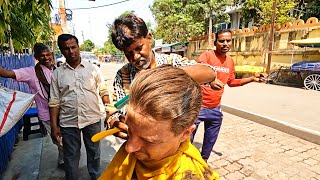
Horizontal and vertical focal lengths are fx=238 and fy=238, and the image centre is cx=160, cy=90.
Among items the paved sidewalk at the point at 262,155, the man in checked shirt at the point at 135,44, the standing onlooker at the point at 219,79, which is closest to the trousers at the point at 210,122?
the standing onlooker at the point at 219,79

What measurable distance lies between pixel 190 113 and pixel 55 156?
3354mm

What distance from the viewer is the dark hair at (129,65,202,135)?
29.7 inches

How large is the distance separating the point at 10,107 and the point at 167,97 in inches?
79.0

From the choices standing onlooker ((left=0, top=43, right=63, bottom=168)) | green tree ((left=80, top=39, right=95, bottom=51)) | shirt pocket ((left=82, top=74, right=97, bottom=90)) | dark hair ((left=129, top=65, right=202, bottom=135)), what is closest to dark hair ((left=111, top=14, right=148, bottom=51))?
dark hair ((left=129, top=65, right=202, bottom=135))

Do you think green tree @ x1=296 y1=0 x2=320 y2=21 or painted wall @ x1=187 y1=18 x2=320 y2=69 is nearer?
painted wall @ x1=187 y1=18 x2=320 y2=69

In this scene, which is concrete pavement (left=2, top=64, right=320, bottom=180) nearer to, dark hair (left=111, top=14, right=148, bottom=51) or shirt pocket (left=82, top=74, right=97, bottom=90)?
shirt pocket (left=82, top=74, right=97, bottom=90)

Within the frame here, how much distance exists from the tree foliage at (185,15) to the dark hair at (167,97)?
Answer: 15799 mm

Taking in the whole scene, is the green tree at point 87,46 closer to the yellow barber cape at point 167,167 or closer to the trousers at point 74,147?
the trousers at point 74,147

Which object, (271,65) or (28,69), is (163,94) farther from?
(271,65)

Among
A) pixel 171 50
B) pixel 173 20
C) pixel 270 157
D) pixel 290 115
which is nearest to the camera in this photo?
pixel 270 157

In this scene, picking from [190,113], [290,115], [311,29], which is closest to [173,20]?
[311,29]

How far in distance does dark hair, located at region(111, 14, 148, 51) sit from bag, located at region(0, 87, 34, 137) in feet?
4.84

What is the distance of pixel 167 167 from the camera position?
36.1 inches

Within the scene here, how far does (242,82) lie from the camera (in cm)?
289
